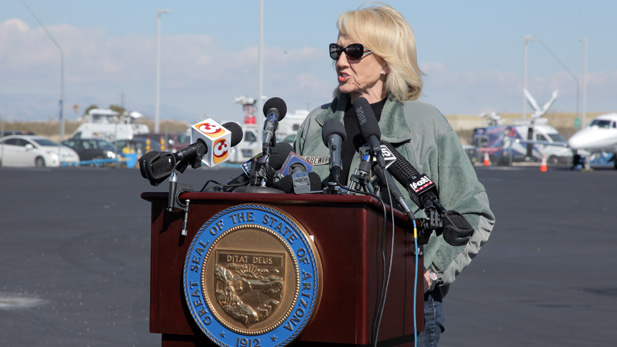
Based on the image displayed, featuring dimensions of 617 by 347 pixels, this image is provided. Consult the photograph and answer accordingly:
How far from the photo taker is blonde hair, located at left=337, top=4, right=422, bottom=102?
304cm

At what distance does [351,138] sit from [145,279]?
603 centimetres

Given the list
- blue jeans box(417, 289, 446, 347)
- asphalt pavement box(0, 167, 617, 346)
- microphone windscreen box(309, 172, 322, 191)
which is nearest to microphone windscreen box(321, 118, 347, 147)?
microphone windscreen box(309, 172, 322, 191)

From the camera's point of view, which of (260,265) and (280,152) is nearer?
(260,265)

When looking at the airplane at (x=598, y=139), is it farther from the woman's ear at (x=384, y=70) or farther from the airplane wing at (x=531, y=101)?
the woman's ear at (x=384, y=70)

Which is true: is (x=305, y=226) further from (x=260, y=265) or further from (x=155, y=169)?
(x=155, y=169)

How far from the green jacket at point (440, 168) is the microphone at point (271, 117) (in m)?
0.23

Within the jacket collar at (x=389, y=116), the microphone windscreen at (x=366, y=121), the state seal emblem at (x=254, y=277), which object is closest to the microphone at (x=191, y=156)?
the state seal emblem at (x=254, y=277)

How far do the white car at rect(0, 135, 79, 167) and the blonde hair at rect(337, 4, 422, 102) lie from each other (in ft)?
117

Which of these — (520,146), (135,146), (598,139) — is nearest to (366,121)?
(598,139)

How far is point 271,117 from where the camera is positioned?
2.74 metres

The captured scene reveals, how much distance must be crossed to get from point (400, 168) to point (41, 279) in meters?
6.65

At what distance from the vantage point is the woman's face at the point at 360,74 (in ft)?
10.0

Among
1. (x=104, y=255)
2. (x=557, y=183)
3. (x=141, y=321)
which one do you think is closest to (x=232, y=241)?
(x=141, y=321)

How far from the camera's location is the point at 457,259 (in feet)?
9.74
